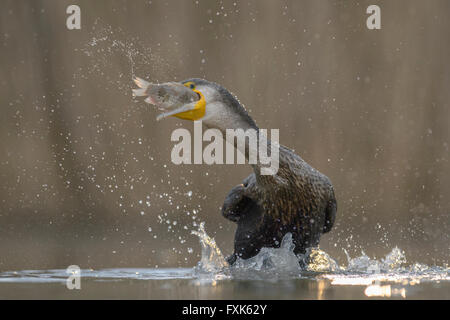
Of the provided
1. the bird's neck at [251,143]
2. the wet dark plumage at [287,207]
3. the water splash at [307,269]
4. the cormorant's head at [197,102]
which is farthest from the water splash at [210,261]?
the cormorant's head at [197,102]

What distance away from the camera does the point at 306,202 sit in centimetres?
374

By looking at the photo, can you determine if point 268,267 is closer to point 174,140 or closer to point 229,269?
point 229,269

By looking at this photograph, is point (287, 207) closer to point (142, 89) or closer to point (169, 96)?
point (169, 96)

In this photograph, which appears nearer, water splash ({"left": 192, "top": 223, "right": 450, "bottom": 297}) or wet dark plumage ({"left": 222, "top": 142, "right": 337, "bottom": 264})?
water splash ({"left": 192, "top": 223, "right": 450, "bottom": 297})

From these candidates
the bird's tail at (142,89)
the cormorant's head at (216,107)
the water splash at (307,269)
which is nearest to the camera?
the water splash at (307,269)

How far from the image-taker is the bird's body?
361cm

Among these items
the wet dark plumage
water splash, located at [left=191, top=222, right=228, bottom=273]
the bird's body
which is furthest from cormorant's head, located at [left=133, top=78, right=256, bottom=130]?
water splash, located at [left=191, top=222, right=228, bottom=273]

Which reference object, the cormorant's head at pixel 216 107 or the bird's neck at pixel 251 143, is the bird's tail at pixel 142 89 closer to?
the cormorant's head at pixel 216 107

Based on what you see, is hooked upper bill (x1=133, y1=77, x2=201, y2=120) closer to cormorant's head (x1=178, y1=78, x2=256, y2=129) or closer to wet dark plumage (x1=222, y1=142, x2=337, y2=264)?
cormorant's head (x1=178, y1=78, x2=256, y2=129)

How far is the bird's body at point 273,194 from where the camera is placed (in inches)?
142

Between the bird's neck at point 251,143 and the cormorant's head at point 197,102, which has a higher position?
the cormorant's head at point 197,102

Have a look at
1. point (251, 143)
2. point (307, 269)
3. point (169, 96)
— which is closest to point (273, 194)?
point (251, 143)

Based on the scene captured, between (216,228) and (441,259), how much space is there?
7.24 feet

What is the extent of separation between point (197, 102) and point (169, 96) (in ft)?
0.40
